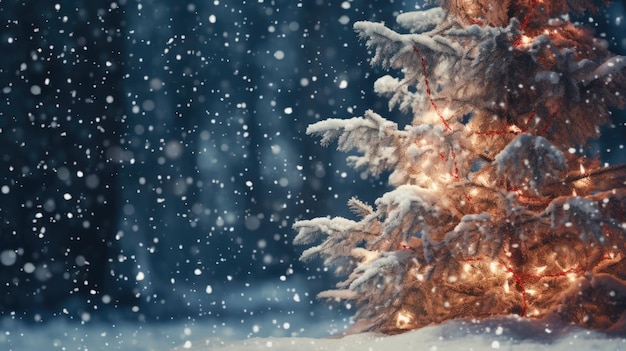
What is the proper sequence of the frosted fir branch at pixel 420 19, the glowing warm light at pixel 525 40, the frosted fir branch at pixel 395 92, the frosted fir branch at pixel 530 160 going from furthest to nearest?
the frosted fir branch at pixel 420 19
the frosted fir branch at pixel 395 92
the glowing warm light at pixel 525 40
the frosted fir branch at pixel 530 160

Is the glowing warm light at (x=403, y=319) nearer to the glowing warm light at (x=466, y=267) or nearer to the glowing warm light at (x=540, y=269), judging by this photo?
the glowing warm light at (x=466, y=267)

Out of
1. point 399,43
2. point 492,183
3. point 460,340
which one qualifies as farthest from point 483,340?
point 399,43

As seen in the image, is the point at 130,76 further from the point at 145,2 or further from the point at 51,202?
the point at 51,202

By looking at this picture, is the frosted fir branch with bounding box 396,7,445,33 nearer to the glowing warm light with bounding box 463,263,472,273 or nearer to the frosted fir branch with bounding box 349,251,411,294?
the glowing warm light with bounding box 463,263,472,273

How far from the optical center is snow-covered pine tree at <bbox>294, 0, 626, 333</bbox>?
162 inches

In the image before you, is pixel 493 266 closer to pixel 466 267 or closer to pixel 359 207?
pixel 466 267

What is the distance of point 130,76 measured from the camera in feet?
37.1

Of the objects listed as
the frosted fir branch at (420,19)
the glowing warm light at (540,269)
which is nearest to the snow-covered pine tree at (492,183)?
the glowing warm light at (540,269)

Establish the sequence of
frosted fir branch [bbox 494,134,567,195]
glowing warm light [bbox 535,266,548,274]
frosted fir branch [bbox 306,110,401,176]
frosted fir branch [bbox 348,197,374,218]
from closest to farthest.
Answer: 1. frosted fir branch [bbox 494,134,567,195]
2. glowing warm light [bbox 535,266,548,274]
3. frosted fir branch [bbox 306,110,401,176]
4. frosted fir branch [bbox 348,197,374,218]

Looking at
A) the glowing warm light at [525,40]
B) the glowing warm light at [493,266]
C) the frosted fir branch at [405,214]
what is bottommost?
the glowing warm light at [493,266]

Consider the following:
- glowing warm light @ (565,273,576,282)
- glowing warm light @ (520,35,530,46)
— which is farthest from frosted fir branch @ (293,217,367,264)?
glowing warm light @ (520,35,530,46)

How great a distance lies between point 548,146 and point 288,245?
8496 mm

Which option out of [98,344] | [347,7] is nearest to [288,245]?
[98,344]

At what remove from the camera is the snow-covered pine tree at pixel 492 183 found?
412 centimetres
